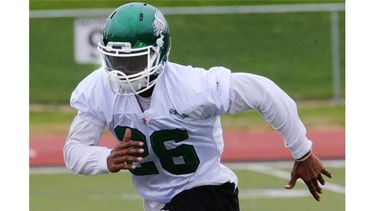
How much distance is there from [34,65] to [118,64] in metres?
10.5

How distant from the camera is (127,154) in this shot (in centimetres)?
441

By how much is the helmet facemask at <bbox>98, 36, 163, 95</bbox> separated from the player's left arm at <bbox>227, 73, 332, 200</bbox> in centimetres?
41

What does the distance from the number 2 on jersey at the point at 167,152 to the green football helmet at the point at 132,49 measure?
247 mm

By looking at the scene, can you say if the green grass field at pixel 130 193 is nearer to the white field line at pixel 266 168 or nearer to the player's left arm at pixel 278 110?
the white field line at pixel 266 168

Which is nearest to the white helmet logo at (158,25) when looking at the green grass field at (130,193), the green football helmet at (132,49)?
the green football helmet at (132,49)

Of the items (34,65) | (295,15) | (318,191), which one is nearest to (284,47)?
(295,15)

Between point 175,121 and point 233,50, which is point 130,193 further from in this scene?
point 233,50

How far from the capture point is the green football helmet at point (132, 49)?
4551 millimetres

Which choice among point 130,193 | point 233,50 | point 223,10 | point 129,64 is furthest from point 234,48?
point 129,64

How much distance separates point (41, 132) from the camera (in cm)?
1261

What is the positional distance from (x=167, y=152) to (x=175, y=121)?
0.53 ft

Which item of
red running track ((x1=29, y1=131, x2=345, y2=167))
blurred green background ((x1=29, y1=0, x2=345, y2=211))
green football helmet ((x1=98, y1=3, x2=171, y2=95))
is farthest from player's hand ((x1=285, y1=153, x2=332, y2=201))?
blurred green background ((x1=29, y1=0, x2=345, y2=211))

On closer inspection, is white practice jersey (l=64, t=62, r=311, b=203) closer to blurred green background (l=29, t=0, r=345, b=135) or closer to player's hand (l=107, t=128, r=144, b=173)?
player's hand (l=107, t=128, r=144, b=173)

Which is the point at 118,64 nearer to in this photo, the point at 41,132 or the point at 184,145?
the point at 184,145
